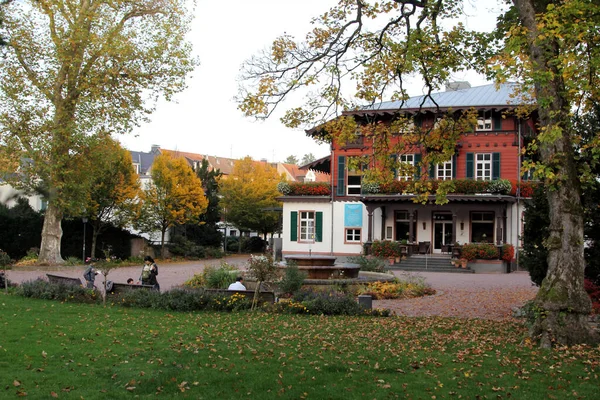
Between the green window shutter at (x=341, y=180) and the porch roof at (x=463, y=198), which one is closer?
the porch roof at (x=463, y=198)

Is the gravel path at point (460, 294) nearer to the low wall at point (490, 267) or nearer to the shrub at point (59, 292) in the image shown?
the low wall at point (490, 267)

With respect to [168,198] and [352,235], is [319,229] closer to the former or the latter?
[352,235]

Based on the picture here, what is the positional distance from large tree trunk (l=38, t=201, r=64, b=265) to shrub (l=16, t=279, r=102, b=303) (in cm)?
1624

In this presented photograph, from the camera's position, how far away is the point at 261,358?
8406mm

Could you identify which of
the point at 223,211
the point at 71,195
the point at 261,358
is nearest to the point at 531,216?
the point at 261,358

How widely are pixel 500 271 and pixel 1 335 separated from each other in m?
26.9

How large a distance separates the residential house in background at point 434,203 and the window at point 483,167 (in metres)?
0.06

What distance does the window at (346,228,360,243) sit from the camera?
3797 cm

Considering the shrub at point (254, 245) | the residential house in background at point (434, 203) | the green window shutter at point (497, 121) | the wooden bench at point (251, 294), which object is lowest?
the wooden bench at point (251, 294)

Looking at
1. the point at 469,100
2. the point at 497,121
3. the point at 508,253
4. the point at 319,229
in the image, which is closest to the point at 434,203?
the point at 508,253

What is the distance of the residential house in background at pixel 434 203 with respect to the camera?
34.7 m

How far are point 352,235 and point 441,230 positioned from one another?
5403 mm

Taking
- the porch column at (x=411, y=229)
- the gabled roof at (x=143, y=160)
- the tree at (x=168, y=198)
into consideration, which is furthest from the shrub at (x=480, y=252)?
the gabled roof at (x=143, y=160)

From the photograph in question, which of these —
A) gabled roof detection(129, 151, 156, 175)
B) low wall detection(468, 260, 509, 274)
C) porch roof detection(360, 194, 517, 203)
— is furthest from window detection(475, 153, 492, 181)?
gabled roof detection(129, 151, 156, 175)
